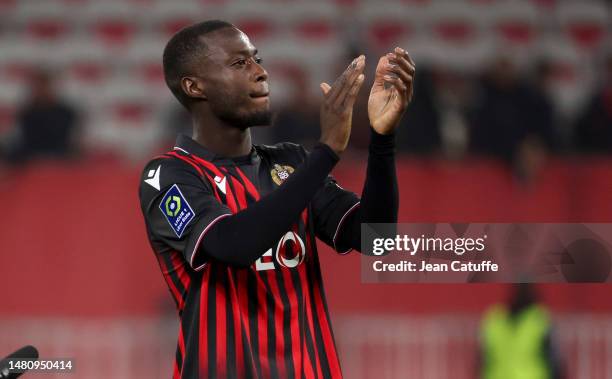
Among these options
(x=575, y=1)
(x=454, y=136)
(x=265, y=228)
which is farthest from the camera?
(x=575, y=1)

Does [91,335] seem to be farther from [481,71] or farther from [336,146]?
[336,146]

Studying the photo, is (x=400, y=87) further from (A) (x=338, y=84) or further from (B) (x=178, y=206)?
(B) (x=178, y=206)

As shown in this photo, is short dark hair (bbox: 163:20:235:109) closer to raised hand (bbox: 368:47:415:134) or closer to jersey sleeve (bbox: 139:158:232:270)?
jersey sleeve (bbox: 139:158:232:270)

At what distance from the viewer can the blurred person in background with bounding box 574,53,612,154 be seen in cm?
914

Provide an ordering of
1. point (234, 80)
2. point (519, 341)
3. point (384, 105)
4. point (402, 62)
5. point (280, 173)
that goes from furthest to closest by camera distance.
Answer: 1. point (519, 341)
2. point (280, 173)
3. point (234, 80)
4. point (384, 105)
5. point (402, 62)

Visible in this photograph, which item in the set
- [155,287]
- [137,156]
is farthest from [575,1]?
[155,287]

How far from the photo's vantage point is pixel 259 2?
12758 mm

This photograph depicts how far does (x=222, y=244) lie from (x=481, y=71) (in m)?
7.45

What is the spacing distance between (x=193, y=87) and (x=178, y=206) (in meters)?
0.53

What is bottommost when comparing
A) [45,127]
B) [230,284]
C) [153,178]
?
[230,284]

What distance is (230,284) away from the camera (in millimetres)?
3609

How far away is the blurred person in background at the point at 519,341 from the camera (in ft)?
27.1

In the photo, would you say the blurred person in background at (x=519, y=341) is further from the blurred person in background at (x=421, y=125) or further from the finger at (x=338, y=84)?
the finger at (x=338, y=84)

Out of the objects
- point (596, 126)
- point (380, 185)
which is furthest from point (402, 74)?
point (596, 126)
